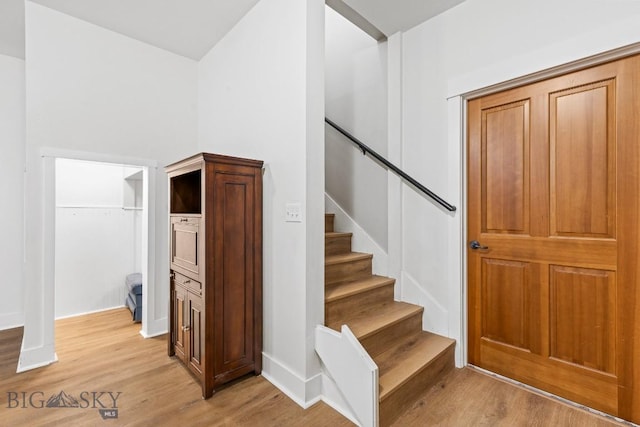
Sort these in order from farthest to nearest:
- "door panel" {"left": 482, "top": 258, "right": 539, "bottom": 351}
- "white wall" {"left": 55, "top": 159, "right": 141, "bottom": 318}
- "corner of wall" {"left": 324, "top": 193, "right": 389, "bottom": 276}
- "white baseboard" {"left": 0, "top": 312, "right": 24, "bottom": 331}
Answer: "white wall" {"left": 55, "top": 159, "right": 141, "bottom": 318} < "white baseboard" {"left": 0, "top": 312, "right": 24, "bottom": 331} < "corner of wall" {"left": 324, "top": 193, "right": 389, "bottom": 276} < "door panel" {"left": 482, "top": 258, "right": 539, "bottom": 351}

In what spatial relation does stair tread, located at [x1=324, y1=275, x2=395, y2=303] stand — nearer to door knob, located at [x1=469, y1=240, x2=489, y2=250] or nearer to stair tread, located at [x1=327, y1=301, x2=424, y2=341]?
stair tread, located at [x1=327, y1=301, x2=424, y2=341]

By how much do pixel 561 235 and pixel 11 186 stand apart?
519 cm

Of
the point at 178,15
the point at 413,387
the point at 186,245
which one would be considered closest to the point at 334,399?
the point at 413,387

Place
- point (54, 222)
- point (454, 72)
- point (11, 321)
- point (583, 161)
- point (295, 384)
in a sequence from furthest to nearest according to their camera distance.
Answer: point (11, 321) → point (54, 222) → point (454, 72) → point (295, 384) → point (583, 161)

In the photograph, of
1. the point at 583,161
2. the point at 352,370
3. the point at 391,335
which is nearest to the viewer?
the point at 352,370

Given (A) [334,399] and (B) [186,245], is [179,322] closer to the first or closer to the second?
(B) [186,245]

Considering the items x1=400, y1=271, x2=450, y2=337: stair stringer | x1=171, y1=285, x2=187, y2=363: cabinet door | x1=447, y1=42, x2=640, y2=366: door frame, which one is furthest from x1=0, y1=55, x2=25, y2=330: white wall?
x1=447, y1=42, x2=640, y2=366: door frame

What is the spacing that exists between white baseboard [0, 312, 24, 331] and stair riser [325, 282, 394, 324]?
362 cm

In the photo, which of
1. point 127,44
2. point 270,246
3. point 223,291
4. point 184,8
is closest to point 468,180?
point 270,246

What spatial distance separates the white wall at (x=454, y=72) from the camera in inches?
68.3

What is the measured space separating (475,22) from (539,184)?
1288 mm

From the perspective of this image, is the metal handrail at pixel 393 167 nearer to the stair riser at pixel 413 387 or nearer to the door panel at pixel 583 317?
the door panel at pixel 583 317

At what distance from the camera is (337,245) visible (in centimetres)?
291

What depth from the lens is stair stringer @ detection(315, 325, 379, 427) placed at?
154cm
